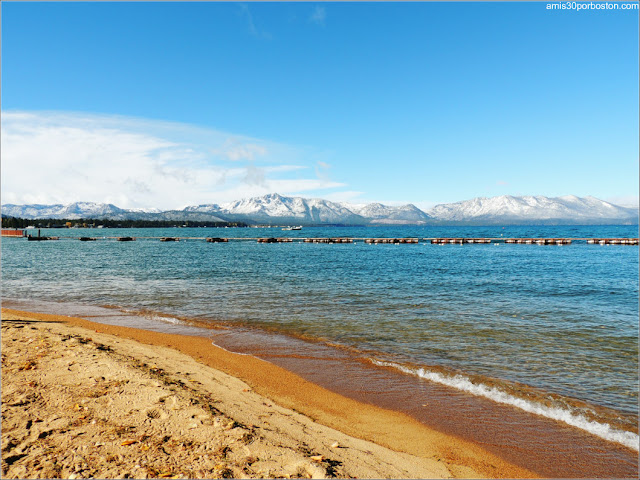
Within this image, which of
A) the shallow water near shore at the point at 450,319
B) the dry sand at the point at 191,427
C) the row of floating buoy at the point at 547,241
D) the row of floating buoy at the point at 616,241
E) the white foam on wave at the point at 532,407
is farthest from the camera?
the row of floating buoy at the point at 547,241

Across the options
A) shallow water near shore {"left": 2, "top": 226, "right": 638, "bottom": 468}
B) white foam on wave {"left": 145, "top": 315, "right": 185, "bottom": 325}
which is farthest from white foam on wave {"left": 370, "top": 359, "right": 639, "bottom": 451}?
white foam on wave {"left": 145, "top": 315, "right": 185, "bottom": 325}

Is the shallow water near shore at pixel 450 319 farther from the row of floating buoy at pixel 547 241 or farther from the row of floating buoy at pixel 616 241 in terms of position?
the row of floating buoy at pixel 616 241

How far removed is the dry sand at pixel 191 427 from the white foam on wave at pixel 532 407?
8.98 ft

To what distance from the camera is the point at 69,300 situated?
2527cm

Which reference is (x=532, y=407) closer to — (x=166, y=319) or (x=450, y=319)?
(x=450, y=319)

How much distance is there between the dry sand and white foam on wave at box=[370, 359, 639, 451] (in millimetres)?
2738

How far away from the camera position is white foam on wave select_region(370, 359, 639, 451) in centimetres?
837

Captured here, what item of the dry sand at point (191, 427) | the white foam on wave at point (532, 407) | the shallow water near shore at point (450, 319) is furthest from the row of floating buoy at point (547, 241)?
the dry sand at point (191, 427)

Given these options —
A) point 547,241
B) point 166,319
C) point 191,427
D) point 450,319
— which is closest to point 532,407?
point 191,427

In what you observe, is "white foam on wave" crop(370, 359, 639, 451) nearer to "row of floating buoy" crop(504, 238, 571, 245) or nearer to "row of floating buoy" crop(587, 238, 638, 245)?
"row of floating buoy" crop(504, 238, 571, 245)

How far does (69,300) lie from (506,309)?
28.6 meters

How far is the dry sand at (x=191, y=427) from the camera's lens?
5949 millimetres

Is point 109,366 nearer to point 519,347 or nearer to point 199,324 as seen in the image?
point 199,324

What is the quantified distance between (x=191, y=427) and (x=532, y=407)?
851cm
